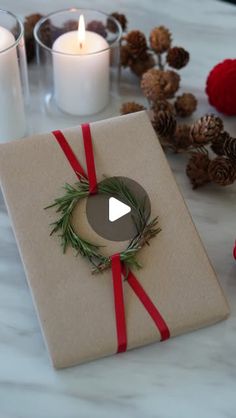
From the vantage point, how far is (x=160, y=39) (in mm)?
912

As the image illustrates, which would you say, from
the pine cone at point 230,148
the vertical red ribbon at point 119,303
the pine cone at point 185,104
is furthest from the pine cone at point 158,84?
the vertical red ribbon at point 119,303

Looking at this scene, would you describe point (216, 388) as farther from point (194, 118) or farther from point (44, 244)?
point (194, 118)

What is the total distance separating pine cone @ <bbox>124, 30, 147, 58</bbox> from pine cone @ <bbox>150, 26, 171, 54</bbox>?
15 millimetres

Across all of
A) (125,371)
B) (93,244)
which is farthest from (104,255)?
(125,371)

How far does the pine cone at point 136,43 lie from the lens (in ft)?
3.03

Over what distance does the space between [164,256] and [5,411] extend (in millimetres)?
223

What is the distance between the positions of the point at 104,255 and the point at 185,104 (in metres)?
0.28

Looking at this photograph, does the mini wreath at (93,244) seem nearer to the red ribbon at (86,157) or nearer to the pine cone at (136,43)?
the red ribbon at (86,157)

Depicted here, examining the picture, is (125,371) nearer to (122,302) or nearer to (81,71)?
(122,302)

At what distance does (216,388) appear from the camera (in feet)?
2.27

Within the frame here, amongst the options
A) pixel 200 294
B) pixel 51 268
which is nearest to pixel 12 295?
pixel 51 268

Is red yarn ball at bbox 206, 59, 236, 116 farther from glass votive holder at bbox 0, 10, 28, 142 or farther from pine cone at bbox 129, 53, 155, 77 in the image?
glass votive holder at bbox 0, 10, 28, 142

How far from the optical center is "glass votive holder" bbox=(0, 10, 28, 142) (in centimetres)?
81

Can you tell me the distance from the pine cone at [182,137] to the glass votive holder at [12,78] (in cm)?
20
